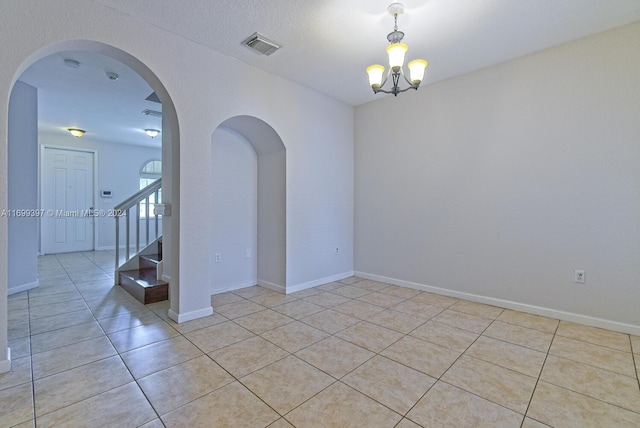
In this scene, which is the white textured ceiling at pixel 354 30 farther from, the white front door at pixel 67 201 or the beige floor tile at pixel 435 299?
the white front door at pixel 67 201

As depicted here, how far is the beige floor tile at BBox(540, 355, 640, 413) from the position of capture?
1740mm

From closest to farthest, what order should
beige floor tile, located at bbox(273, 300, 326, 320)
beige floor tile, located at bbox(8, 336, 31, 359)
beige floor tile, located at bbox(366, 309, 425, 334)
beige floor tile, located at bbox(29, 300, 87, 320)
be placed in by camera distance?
beige floor tile, located at bbox(8, 336, 31, 359) < beige floor tile, located at bbox(366, 309, 425, 334) < beige floor tile, located at bbox(29, 300, 87, 320) < beige floor tile, located at bbox(273, 300, 326, 320)

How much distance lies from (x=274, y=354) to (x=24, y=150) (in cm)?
446

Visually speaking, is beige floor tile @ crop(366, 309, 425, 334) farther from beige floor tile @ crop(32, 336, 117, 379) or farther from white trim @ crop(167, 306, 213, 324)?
beige floor tile @ crop(32, 336, 117, 379)

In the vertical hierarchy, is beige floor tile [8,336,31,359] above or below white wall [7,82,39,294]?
below

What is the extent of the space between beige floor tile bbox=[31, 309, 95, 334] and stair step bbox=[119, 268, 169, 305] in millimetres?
→ 508

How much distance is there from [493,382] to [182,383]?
201 cm

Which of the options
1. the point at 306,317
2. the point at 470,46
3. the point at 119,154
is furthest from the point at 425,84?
the point at 119,154

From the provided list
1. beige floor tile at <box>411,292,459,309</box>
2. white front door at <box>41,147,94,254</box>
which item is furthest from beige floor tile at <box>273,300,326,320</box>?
white front door at <box>41,147,94,254</box>

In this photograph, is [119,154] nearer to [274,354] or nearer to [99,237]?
[99,237]

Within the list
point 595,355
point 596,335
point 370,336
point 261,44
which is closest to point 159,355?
point 370,336

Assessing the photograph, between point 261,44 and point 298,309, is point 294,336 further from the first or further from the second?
point 261,44

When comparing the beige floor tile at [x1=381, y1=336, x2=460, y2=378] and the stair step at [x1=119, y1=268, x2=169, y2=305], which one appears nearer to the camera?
the beige floor tile at [x1=381, y1=336, x2=460, y2=378]

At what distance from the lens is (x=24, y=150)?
393cm
